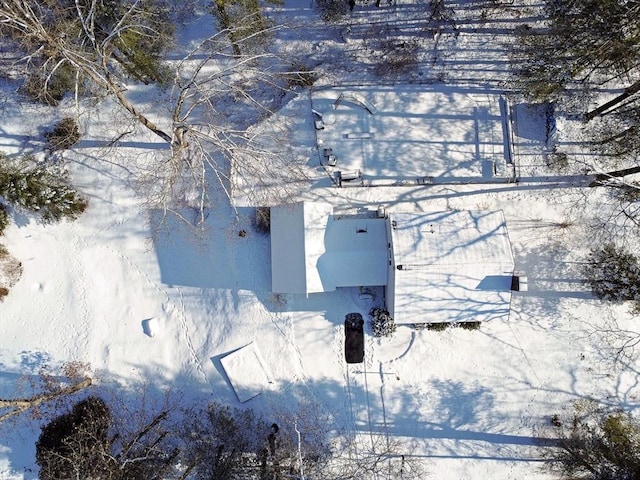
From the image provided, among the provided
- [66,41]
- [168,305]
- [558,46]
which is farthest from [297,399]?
[558,46]

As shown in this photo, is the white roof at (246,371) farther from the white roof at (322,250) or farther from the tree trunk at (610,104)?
the tree trunk at (610,104)

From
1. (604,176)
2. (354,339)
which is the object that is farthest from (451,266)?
(604,176)

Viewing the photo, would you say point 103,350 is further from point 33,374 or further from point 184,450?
point 184,450

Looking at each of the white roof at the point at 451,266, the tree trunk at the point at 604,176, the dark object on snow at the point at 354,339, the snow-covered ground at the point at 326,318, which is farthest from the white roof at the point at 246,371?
the tree trunk at the point at 604,176

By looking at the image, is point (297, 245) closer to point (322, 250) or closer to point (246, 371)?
point (322, 250)

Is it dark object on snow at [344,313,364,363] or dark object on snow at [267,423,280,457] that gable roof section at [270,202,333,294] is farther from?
dark object on snow at [267,423,280,457]
